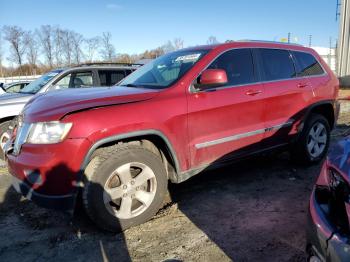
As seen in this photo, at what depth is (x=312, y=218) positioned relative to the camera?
222 cm

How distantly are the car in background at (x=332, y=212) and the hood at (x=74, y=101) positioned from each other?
6.39 feet

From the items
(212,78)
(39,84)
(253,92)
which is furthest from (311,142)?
(39,84)

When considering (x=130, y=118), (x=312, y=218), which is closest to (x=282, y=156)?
(x=130, y=118)

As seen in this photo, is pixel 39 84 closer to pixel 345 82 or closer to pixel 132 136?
pixel 132 136

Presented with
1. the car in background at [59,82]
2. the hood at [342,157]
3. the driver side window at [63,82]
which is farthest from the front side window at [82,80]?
the hood at [342,157]

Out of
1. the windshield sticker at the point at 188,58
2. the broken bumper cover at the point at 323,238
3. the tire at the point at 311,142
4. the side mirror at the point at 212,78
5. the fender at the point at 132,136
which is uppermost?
the windshield sticker at the point at 188,58

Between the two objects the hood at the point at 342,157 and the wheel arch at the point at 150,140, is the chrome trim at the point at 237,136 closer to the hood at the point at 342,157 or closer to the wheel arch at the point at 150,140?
the wheel arch at the point at 150,140

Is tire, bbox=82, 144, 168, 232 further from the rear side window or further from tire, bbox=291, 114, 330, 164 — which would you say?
the rear side window

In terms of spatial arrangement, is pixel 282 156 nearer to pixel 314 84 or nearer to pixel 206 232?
pixel 314 84

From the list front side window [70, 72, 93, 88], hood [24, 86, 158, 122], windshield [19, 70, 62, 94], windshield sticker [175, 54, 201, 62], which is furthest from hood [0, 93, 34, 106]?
windshield sticker [175, 54, 201, 62]

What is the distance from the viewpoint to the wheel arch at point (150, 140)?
3295 millimetres

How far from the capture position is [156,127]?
11.8 ft

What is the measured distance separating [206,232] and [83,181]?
48.9 inches

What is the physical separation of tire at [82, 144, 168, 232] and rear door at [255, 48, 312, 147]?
1.77 meters
